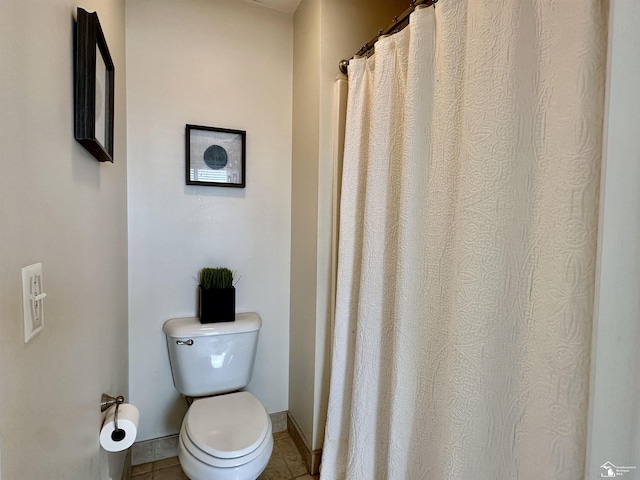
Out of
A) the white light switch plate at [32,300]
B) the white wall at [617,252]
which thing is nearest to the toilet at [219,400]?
the white light switch plate at [32,300]

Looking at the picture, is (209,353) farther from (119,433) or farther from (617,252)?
(617,252)

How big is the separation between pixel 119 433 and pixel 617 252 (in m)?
1.28

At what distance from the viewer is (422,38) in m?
1.02

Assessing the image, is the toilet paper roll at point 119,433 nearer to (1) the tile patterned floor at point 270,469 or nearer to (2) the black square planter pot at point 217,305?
(2) the black square planter pot at point 217,305

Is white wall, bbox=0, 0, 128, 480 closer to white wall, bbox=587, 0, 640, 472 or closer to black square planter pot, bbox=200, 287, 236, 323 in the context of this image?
black square planter pot, bbox=200, 287, 236, 323

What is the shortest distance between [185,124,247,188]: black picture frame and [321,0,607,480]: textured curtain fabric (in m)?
0.76

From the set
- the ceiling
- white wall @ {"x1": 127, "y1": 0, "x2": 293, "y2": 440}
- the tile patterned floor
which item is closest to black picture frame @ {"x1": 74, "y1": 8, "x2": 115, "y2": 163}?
white wall @ {"x1": 127, "y1": 0, "x2": 293, "y2": 440}

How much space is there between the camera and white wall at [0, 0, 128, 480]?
439 millimetres

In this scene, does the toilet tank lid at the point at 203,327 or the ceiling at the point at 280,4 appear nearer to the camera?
the toilet tank lid at the point at 203,327

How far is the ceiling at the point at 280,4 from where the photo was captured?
174 centimetres

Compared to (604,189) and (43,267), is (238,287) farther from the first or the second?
(604,189)

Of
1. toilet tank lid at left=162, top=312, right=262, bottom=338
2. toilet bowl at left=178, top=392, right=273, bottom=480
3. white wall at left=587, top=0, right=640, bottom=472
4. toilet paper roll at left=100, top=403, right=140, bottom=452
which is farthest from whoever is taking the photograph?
toilet tank lid at left=162, top=312, right=262, bottom=338

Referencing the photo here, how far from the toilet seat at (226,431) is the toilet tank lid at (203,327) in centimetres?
30

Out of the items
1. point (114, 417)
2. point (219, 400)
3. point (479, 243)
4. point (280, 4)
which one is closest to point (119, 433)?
point (114, 417)
